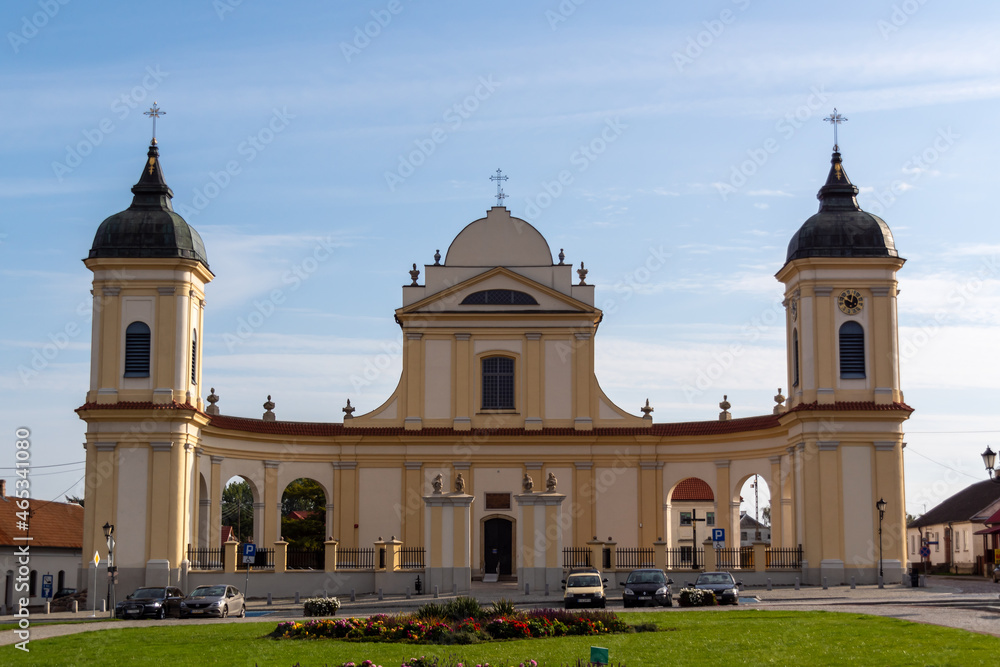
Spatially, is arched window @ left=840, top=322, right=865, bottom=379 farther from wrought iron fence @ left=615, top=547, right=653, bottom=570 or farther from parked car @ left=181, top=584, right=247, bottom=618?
parked car @ left=181, top=584, right=247, bottom=618

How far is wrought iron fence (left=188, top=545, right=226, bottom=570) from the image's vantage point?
42031mm

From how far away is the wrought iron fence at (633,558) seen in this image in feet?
141

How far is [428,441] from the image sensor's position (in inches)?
1941

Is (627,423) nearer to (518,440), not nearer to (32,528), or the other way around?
(518,440)

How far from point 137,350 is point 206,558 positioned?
25.0 ft

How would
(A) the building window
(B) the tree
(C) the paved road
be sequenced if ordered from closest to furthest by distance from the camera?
1. (C) the paved road
2. (A) the building window
3. (B) the tree

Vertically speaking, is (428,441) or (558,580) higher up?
(428,441)

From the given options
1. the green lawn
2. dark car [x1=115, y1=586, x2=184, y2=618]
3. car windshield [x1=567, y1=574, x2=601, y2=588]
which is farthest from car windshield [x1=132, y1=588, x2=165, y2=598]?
car windshield [x1=567, y1=574, x2=601, y2=588]

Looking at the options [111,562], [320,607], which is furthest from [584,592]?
[111,562]

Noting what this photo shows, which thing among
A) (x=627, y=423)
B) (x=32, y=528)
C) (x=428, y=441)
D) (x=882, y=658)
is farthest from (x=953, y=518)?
(x=882, y=658)

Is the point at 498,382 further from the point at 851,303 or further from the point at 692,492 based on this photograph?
the point at 692,492

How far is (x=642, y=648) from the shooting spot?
2125 cm

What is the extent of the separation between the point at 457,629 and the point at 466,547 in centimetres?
1620

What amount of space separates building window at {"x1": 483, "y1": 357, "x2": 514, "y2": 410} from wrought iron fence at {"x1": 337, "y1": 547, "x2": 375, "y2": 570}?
780 centimetres
